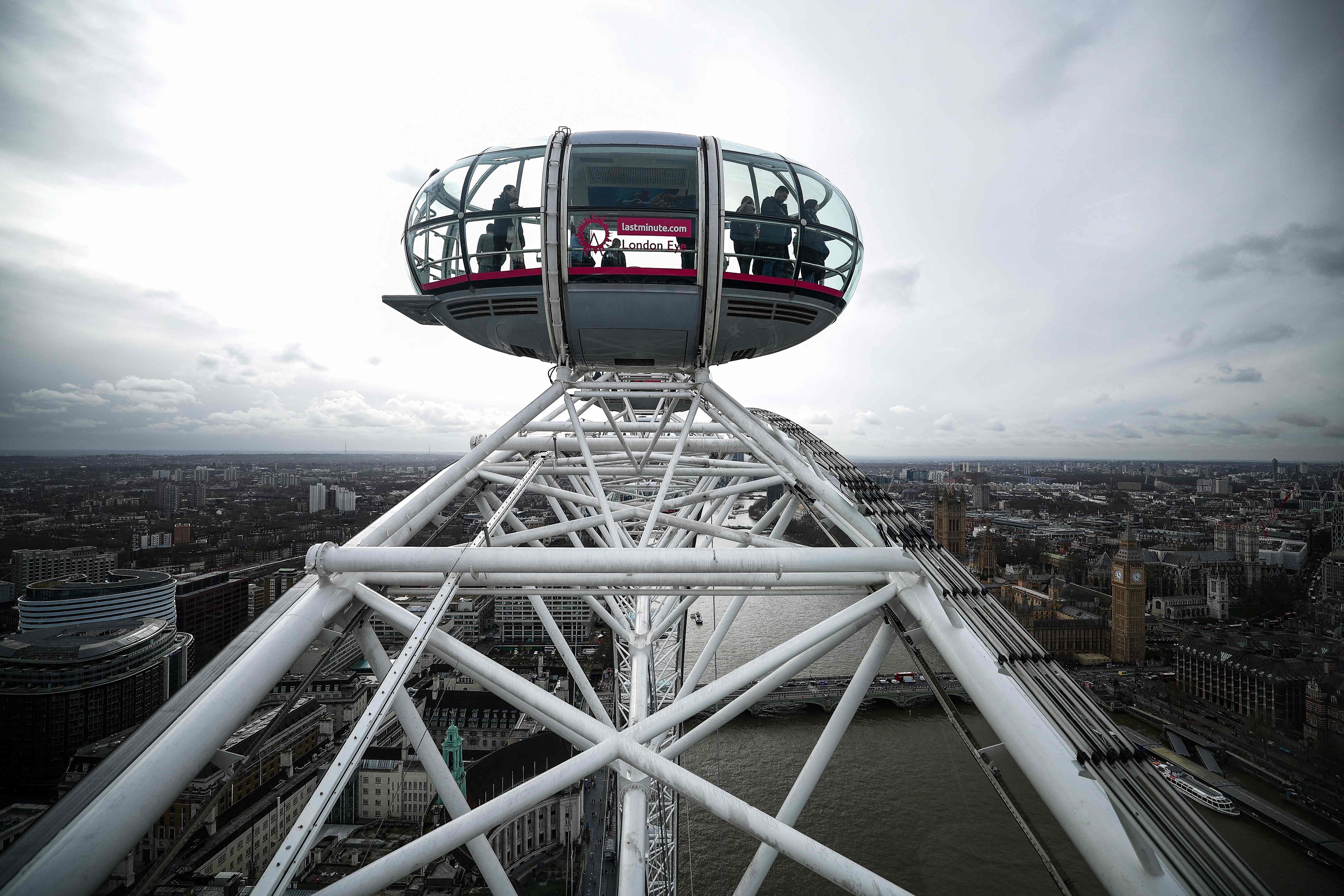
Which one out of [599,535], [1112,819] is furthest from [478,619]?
[1112,819]

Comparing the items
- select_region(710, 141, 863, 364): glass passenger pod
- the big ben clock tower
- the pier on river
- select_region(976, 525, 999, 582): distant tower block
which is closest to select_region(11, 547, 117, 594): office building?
select_region(710, 141, 863, 364): glass passenger pod

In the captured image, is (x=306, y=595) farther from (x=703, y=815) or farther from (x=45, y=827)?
(x=703, y=815)

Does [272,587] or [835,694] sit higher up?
[272,587]

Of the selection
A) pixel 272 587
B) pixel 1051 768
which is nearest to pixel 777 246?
pixel 1051 768

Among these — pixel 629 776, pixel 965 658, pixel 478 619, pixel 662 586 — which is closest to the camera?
pixel 965 658

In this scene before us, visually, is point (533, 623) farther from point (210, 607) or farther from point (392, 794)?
point (210, 607)
